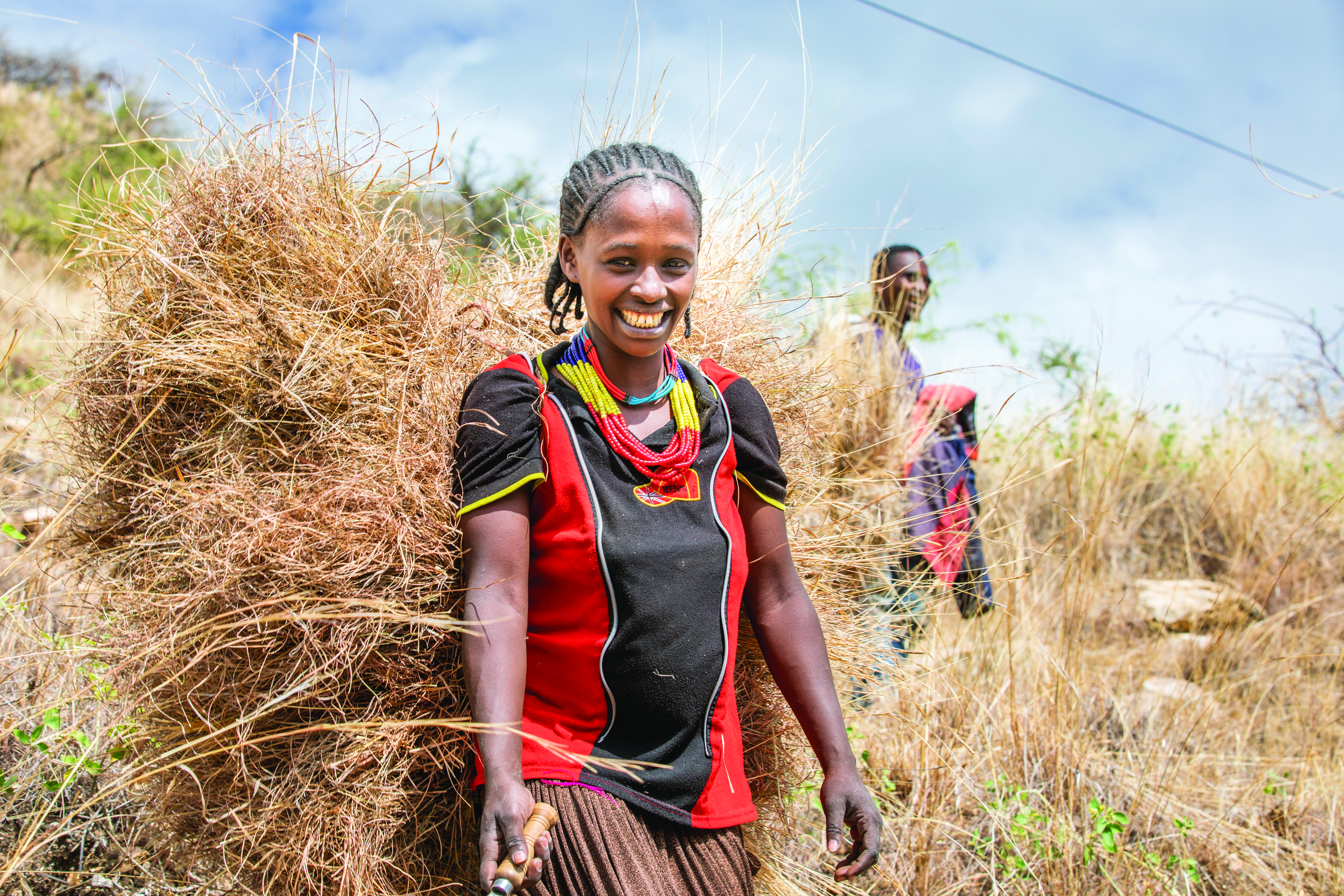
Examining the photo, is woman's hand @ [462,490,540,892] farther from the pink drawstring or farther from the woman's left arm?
the woman's left arm

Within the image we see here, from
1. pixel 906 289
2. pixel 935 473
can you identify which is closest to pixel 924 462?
pixel 906 289

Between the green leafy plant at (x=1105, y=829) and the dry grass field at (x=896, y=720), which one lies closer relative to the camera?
the dry grass field at (x=896, y=720)

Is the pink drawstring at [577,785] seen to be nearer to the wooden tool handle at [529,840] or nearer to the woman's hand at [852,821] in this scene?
the wooden tool handle at [529,840]

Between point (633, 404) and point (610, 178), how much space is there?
409 mm

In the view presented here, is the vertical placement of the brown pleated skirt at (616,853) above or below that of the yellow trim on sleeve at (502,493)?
below

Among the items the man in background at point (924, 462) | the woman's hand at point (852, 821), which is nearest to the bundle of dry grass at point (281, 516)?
the woman's hand at point (852, 821)

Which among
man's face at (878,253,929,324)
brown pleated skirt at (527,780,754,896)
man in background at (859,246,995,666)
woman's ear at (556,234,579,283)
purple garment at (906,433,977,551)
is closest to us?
brown pleated skirt at (527,780,754,896)

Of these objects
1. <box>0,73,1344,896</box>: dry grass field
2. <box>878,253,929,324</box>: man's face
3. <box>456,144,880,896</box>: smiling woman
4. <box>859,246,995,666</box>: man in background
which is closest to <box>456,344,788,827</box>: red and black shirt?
<box>456,144,880,896</box>: smiling woman

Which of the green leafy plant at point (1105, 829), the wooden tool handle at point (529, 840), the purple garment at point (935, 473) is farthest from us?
the purple garment at point (935, 473)

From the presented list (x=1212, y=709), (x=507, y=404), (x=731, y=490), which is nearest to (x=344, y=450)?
(x=507, y=404)

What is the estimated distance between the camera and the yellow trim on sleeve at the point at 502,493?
58.9 inches

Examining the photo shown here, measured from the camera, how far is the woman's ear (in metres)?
1.76

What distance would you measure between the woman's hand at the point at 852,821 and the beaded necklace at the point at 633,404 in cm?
63

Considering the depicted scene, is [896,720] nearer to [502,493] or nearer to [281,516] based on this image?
[502,493]
